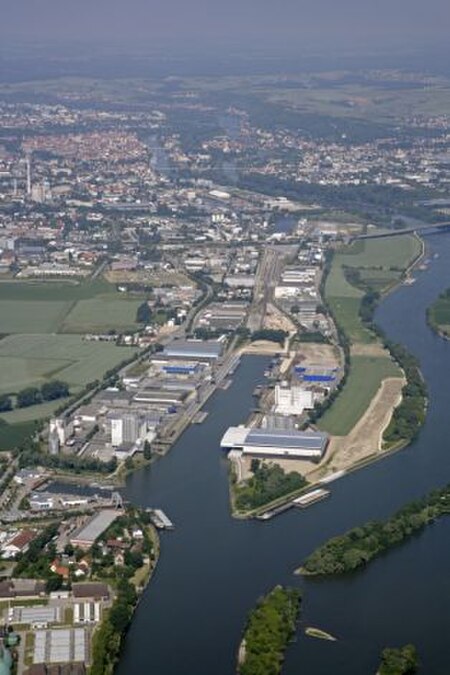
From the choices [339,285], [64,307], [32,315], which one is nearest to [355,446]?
[32,315]

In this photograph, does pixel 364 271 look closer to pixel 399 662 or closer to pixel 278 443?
pixel 278 443

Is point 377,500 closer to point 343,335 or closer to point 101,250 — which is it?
point 343,335

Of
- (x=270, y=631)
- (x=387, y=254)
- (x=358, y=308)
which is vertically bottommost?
(x=387, y=254)

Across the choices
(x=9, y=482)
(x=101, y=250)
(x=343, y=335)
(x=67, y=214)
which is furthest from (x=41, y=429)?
(x=67, y=214)

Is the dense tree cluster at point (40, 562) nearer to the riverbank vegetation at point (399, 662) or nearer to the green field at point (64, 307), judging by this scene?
the riverbank vegetation at point (399, 662)

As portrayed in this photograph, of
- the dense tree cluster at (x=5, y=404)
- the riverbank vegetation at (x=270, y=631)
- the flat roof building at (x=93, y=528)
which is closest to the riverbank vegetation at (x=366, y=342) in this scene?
the flat roof building at (x=93, y=528)

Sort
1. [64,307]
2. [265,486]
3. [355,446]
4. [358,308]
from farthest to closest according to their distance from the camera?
[64,307] → [358,308] → [355,446] → [265,486]

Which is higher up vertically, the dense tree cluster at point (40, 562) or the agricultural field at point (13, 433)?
the dense tree cluster at point (40, 562)
